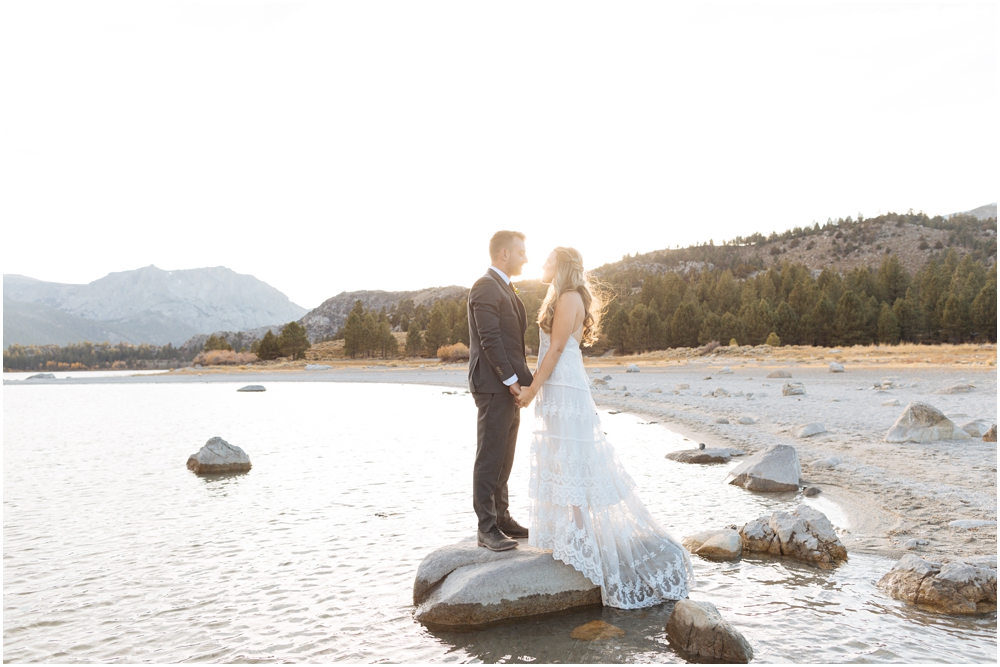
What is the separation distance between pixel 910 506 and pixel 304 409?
87.0ft

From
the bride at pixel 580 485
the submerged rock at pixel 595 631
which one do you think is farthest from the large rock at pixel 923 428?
the submerged rock at pixel 595 631

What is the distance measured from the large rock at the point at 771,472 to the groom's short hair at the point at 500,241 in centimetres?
672

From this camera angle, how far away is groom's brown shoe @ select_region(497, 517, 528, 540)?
6.54m

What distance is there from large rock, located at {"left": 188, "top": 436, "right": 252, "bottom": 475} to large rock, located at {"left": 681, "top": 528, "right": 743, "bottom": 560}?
415 inches

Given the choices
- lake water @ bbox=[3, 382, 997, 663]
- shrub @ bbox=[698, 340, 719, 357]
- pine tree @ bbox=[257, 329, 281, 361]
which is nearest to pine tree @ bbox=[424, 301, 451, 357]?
pine tree @ bbox=[257, 329, 281, 361]

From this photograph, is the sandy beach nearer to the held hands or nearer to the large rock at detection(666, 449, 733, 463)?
the large rock at detection(666, 449, 733, 463)

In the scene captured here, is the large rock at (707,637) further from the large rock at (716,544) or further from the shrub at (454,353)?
the shrub at (454,353)

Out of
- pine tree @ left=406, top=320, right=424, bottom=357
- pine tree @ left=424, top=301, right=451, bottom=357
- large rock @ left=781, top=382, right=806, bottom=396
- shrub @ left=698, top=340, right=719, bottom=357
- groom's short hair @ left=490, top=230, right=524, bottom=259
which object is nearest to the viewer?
groom's short hair @ left=490, top=230, right=524, bottom=259

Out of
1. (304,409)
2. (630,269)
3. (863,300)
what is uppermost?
(630,269)

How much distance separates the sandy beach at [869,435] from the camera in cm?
772

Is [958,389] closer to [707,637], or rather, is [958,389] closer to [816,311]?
[707,637]

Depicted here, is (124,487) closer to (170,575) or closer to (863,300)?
(170,575)

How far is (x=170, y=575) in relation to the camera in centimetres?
736

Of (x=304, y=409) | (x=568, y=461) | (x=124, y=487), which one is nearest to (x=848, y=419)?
(x=568, y=461)
